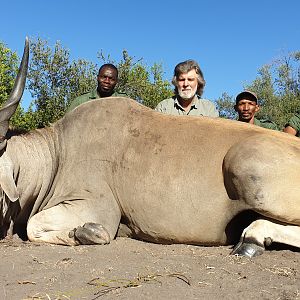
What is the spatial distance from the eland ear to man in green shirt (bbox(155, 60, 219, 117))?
110 inches

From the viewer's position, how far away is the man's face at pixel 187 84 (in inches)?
261

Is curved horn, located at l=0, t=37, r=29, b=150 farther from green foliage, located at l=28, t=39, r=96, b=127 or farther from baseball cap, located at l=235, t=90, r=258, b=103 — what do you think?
green foliage, located at l=28, t=39, r=96, b=127

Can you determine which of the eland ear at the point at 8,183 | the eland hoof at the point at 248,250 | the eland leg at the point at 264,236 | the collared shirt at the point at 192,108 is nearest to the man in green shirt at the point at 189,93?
the collared shirt at the point at 192,108

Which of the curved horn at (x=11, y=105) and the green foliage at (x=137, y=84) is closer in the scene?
the curved horn at (x=11, y=105)

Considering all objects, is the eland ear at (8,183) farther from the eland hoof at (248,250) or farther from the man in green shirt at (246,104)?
the man in green shirt at (246,104)

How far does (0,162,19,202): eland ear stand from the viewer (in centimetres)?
438

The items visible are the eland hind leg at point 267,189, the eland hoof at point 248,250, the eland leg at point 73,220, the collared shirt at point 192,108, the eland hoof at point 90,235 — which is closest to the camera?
the eland hoof at point 248,250

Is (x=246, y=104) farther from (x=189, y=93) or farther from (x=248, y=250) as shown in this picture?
(x=248, y=250)

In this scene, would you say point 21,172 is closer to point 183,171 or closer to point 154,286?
point 183,171

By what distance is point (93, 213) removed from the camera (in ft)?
14.5

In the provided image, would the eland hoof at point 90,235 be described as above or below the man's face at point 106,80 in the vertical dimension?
below

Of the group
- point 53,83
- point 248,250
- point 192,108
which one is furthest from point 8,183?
point 53,83

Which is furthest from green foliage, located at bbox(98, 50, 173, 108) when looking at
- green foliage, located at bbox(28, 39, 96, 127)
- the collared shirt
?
the collared shirt

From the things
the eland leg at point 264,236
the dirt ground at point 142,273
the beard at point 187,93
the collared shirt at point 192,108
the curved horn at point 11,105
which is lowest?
the dirt ground at point 142,273
